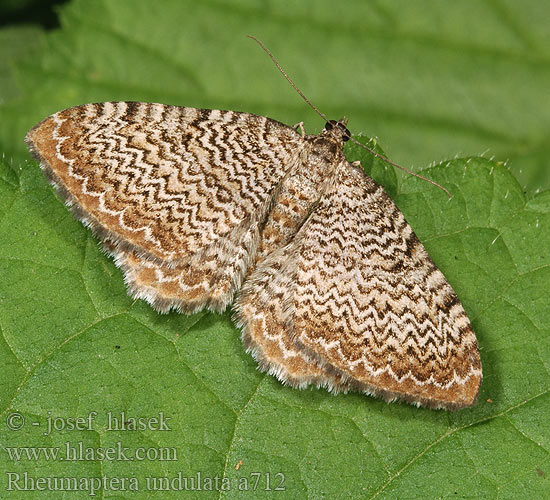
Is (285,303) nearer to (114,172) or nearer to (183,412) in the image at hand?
(183,412)

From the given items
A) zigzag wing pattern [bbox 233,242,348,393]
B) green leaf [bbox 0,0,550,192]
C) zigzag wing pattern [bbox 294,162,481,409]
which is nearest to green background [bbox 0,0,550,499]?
zigzag wing pattern [bbox 233,242,348,393]

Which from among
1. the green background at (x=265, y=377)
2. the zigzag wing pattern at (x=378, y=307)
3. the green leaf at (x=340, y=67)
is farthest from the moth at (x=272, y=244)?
the green leaf at (x=340, y=67)

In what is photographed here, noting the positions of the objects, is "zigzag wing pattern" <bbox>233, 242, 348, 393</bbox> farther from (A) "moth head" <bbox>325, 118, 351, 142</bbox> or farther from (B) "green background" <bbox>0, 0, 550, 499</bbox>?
(A) "moth head" <bbox>325, 118, 351, 142</bbox>

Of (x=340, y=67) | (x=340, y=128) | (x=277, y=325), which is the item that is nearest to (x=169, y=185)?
(x=277, y=325)

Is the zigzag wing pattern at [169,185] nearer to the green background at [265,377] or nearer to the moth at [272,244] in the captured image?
the moth at [272,244]

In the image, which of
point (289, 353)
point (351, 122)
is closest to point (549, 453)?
point (289, 353)

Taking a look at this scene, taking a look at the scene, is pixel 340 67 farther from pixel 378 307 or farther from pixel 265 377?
pixel 265 377
